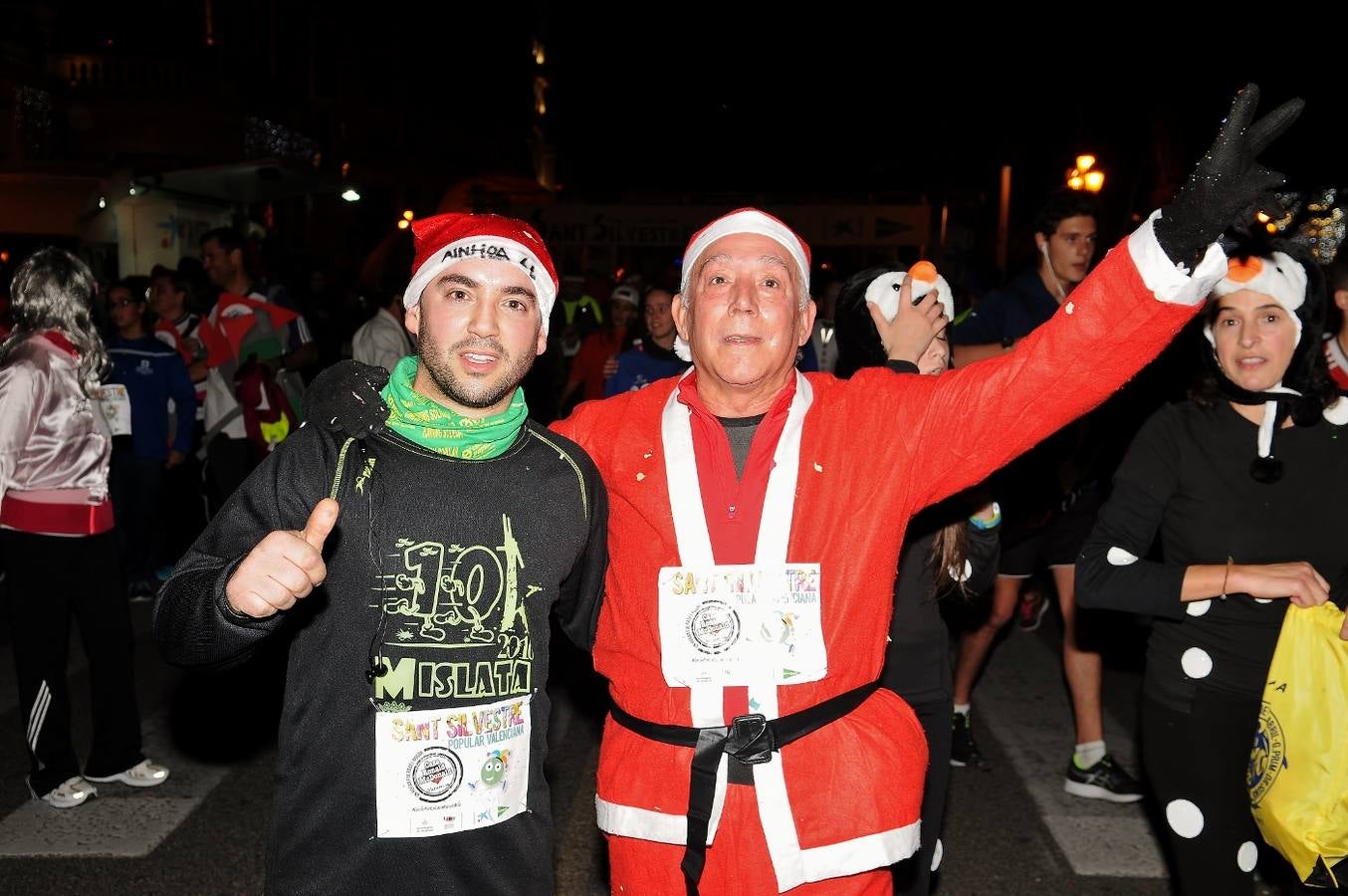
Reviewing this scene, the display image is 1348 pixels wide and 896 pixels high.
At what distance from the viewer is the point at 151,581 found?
28.8 ft

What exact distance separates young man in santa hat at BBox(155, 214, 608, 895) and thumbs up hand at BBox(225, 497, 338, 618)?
0.47 ft

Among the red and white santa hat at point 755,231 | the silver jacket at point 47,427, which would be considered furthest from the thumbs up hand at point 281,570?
the silver jacket at point 47,427

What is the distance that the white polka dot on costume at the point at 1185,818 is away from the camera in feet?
10.8

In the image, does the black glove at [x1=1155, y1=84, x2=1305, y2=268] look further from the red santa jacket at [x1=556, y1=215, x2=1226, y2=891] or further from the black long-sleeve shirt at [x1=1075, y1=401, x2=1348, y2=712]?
the black long-sleeve shirt at [x1=1075, y1=401, x2=1348, y2=712]

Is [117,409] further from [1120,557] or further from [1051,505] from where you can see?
[1120,557]

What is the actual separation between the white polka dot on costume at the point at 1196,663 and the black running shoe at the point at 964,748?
2.40 metres

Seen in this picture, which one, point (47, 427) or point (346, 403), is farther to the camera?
point (47, 427)

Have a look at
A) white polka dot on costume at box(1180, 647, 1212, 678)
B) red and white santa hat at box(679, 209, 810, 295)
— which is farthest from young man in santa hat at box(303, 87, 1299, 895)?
white polka dot on costume at box(1180, 647, 1212, 678)

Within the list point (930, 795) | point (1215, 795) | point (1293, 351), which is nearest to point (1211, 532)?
point (1293, 351)

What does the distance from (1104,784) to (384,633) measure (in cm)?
401

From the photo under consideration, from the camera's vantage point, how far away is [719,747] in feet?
8.41

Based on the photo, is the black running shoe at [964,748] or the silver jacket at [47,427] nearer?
the silver jacket at [47,427]

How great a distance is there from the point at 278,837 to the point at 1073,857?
11.2 ft

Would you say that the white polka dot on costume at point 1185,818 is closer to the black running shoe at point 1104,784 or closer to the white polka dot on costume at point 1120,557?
the white polka dot on costume at point 1120,557
